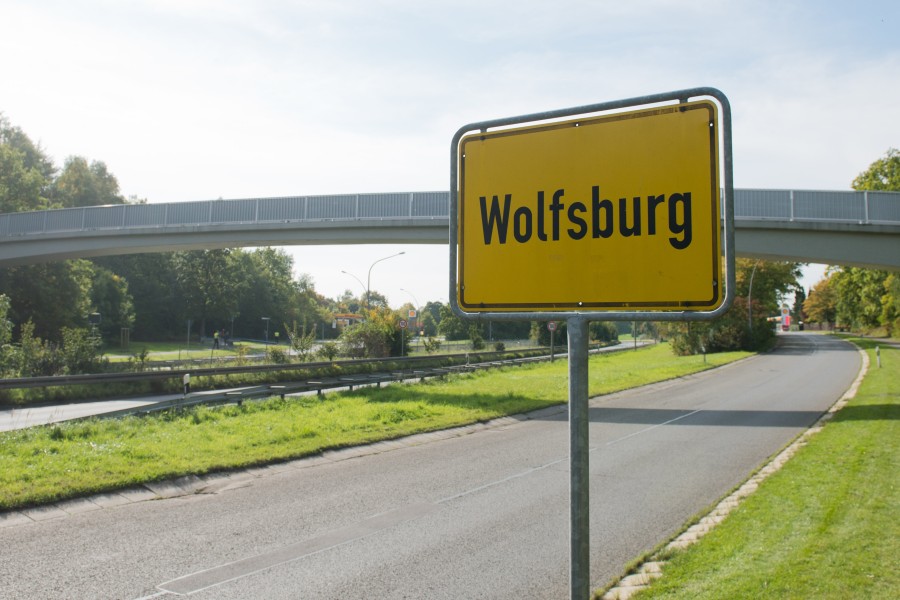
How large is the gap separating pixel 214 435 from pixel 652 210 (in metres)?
12.8

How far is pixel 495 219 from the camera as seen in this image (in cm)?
235

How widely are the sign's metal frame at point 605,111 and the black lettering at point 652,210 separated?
206 mm

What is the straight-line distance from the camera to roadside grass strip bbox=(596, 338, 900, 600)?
17.9 feet

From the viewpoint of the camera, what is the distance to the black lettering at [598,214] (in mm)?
2133

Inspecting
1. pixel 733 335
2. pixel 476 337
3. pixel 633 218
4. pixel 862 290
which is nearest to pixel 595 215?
pixel 633 218

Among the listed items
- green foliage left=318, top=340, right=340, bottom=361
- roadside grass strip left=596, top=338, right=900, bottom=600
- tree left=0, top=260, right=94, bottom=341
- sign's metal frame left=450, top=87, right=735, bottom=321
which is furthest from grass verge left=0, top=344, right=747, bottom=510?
tree left=0, top=260, right=94, bottom=341

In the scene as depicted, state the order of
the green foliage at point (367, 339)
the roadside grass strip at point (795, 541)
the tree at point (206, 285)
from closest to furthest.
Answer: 1. the roadside grass strip at point (795, 541)
2. the green foliage at point (367, 339)
3. the tree at point (206, 285)

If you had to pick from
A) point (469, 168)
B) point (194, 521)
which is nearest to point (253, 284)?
point (194, 521)

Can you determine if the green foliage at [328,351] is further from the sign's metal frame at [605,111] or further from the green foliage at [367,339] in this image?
the sign's metal frame at [605,111]

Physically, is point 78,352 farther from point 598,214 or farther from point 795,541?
point 598,214

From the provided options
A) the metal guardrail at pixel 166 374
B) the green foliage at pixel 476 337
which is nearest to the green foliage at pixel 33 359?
the metal guardrail at pixel 166 374

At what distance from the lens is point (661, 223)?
81.6 inches

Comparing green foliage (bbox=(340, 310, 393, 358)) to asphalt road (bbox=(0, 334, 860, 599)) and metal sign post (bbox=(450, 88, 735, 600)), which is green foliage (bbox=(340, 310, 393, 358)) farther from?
metal sign post (bbox=(450, 88, 735, 600))

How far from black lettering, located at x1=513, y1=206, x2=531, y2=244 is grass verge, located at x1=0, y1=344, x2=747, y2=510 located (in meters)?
8.92
